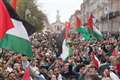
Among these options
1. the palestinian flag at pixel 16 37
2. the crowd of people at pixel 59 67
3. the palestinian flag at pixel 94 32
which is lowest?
the crowd of people at pixel 59 67

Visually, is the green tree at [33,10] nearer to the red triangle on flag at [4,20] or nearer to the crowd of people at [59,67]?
the crowd of people at [59,67]

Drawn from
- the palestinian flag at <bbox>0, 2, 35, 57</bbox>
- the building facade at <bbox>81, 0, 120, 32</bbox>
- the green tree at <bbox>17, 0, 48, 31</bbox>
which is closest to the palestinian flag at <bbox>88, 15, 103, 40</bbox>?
the palestinian flag at <bbox>0, 2, 35, 57</bbox>

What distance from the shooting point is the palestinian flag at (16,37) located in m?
11.4

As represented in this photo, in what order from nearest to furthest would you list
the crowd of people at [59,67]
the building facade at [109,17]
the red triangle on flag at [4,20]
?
the red triangle on flag at [4,20]
the crowd of people at [59,67]
the building facade at [109,17]

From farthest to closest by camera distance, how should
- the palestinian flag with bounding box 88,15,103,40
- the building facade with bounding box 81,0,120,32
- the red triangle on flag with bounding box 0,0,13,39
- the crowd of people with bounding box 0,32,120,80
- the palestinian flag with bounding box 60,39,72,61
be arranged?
the building facade with bounding box 81,0,120,32
the palestinian flag with bounding box 88,15,103,40
the palestinian flag with bounding box 60,39,72,61
the crowd of people with bounding box 0,32,120,80
the red triangle on flag with bounding box 0,0,13,39

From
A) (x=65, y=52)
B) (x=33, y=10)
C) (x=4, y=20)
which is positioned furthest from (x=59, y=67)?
(x=33, y=10)

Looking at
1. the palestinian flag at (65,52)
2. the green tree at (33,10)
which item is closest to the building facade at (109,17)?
the green tree at (33,10)

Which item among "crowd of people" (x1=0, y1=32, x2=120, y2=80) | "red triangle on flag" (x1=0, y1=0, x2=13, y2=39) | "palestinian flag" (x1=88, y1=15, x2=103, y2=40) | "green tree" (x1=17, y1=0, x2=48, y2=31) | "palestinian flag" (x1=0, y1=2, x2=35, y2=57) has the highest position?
"green tree" (x1=17, y1=0, x2=48, y2=31)

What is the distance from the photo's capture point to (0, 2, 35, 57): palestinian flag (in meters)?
11.4

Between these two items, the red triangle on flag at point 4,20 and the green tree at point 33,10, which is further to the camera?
the green tree at point 33,10

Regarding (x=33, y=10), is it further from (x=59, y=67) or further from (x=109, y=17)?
(x=59, y=67)

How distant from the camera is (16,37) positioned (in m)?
11.5

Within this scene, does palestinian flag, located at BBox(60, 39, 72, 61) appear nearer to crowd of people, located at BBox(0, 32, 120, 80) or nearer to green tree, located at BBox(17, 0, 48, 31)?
crowd of people, located at BBox(0, 32, 120, 80)

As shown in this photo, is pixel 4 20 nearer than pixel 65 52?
Yes
